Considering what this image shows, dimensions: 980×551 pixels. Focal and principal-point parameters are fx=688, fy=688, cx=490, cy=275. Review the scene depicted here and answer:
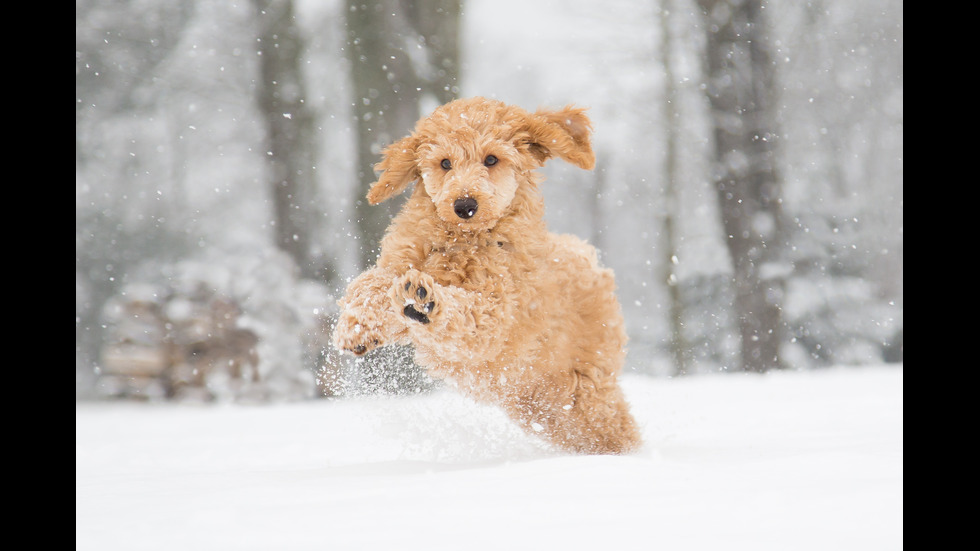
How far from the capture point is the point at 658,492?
2.21m

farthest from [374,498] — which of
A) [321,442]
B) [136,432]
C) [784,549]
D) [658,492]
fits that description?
[136,432]

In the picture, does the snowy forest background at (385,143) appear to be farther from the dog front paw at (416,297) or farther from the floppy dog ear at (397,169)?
the dog front paw at (416,297)

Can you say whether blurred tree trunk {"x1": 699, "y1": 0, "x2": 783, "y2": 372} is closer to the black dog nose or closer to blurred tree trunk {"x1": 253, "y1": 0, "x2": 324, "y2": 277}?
blurred tree trunk {"x1": 253, "y1": 0, "x2": 324, "y2": 277}

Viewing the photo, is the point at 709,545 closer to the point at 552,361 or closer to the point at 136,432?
the point at 552,361

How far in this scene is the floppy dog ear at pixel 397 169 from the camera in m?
3.62

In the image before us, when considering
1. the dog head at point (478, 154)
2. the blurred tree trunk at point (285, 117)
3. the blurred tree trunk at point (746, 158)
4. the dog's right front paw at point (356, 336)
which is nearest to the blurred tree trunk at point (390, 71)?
the blurred tree trunk at point (285, 117)

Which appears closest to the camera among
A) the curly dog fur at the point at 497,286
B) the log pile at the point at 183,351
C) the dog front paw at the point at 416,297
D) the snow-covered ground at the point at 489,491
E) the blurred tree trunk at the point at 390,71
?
the snow-covered ground at the point at 489,491

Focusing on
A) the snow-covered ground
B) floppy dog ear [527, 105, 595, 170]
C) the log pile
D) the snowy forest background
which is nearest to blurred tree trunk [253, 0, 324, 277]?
the snowy forest background

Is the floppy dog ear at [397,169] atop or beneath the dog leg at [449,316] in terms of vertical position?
atop

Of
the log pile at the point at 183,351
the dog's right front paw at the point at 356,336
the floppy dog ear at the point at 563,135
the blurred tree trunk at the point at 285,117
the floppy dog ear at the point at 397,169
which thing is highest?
the blurred tree trunk at the point at 285,117

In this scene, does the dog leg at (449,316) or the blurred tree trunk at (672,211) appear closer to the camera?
the dog leg at (449,316)

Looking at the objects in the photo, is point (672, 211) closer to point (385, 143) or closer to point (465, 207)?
point (385, 143)

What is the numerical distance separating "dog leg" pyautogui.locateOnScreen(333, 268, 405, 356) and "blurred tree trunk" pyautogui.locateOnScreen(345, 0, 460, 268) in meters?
4.20

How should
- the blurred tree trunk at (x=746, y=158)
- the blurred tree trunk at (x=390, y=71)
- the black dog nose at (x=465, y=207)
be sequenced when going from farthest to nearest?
1. the blurred tree trunk at (x=746, y=158)
2. the blurred tree trunk at (x=390, y=71)
3. the black dog nose at (x=465, y=207)
